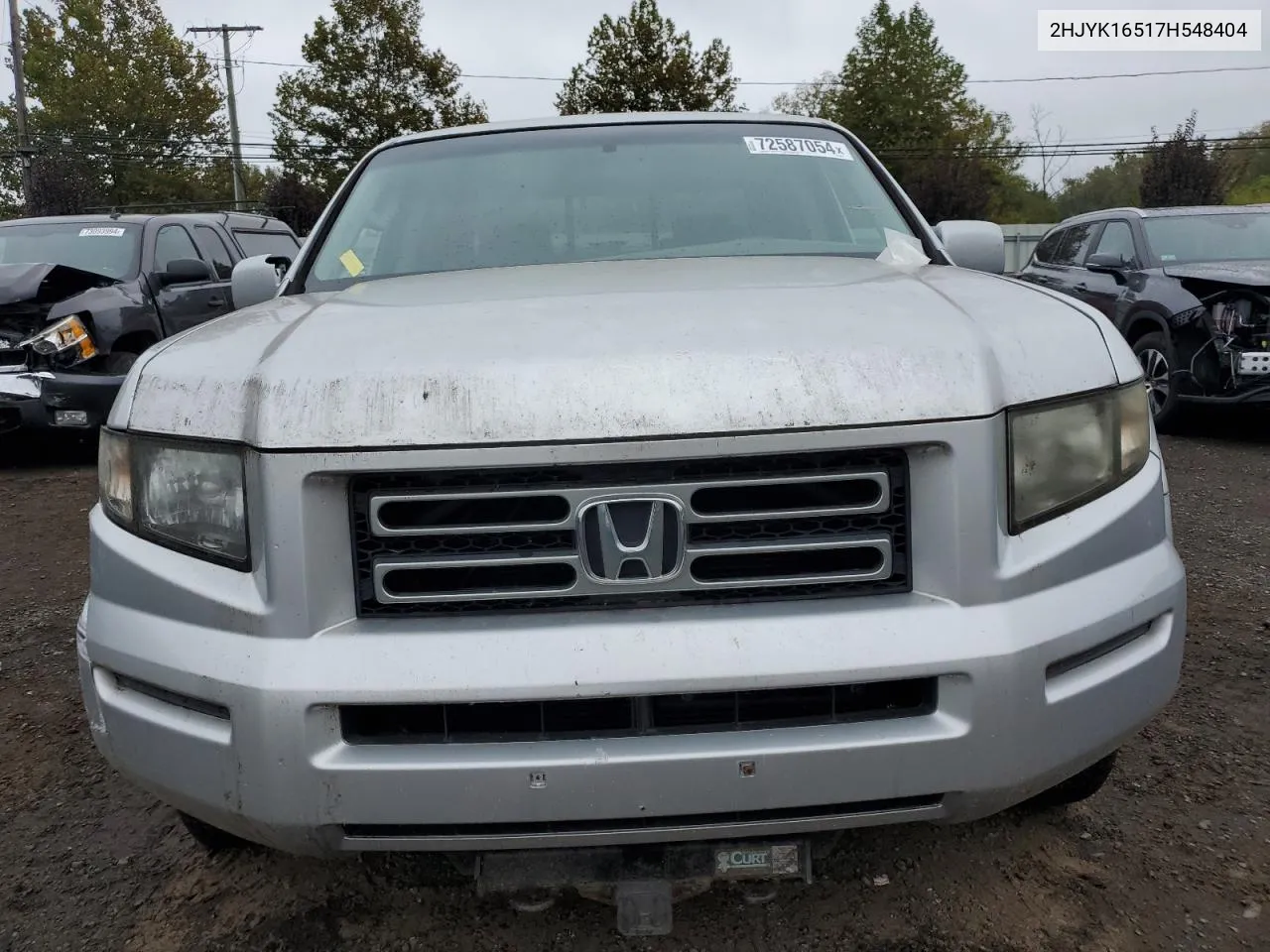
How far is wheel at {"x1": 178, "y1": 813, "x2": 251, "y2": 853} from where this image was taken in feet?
7.33

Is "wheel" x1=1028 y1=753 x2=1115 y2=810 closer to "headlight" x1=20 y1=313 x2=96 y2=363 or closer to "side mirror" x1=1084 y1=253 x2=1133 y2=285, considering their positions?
"side mirror" x1=1084 y1=253 x2=1133 y2=285

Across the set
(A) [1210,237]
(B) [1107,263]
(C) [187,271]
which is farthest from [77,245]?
(A) [1210,237]

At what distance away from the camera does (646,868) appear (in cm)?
174

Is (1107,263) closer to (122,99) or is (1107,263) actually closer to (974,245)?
(974,245)

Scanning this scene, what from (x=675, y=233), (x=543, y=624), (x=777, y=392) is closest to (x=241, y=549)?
(x=543, y=624)

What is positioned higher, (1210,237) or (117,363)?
(1210,237)

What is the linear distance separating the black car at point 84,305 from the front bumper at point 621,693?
6142 mm

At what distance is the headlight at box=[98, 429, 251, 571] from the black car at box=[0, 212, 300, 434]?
5762 millimetres

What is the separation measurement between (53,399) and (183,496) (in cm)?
611

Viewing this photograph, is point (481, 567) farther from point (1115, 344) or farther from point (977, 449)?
point (1115, 344)

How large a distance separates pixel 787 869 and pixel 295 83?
3884 cm

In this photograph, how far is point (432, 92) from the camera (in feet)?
117

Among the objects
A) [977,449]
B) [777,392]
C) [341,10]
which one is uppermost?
[341,10]

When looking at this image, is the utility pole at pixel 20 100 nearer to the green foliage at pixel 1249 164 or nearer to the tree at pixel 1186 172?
the tree at pixel 1186 172
